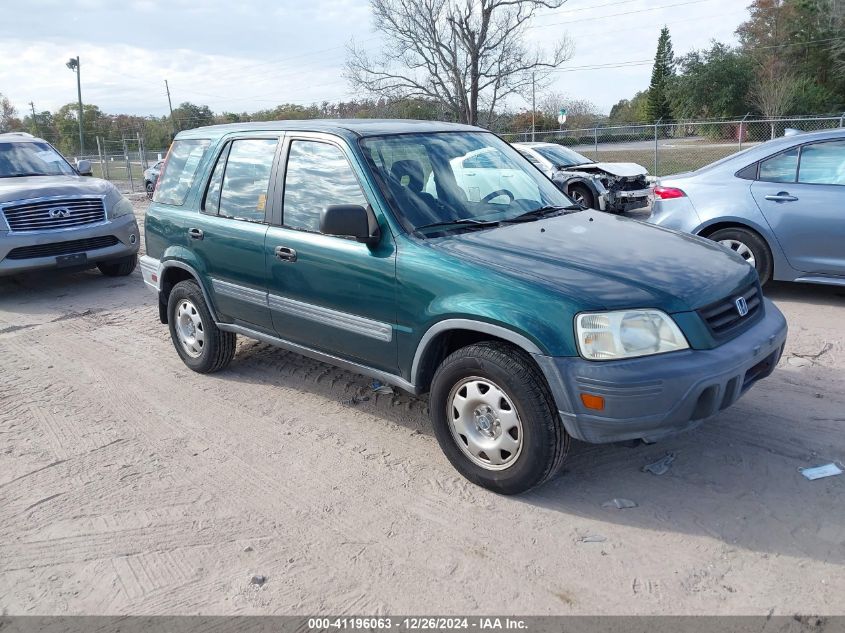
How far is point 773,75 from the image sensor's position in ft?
143

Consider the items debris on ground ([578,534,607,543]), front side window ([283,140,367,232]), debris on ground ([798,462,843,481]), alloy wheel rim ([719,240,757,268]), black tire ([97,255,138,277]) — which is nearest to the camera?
debris on ground ([578,534,607,543])

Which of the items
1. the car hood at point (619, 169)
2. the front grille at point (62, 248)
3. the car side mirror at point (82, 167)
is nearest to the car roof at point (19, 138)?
the car side mirror at point (82, 167)

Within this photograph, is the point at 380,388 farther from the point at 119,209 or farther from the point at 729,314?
the point at 119,209

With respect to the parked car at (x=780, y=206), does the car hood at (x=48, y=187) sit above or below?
above

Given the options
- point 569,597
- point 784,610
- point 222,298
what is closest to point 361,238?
point 222,298

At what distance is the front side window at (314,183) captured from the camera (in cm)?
416

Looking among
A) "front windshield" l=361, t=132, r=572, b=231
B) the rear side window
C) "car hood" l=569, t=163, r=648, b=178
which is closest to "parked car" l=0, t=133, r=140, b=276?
the rear side window

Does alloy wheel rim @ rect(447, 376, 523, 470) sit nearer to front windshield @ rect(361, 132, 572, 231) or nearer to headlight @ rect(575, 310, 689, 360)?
headlight @ rect(575, 310, 689, 360)

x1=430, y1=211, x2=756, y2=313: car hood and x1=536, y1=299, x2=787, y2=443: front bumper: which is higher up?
x1=430, y1=211, x2=756, y2=313: car hood

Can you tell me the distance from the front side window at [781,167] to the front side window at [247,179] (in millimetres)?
4805

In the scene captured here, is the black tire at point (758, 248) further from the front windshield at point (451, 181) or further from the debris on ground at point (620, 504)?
the debris on ground at point (620, 504)

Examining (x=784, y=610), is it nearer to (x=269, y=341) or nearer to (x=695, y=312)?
(x=695, y=312)

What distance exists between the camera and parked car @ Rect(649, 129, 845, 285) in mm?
6234

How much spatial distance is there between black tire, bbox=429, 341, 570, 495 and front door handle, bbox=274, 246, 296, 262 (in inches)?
51.9
